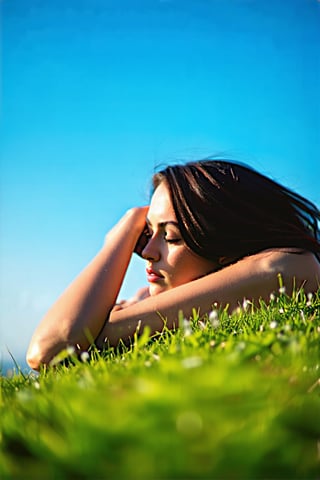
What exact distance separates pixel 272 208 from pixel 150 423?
14.9ft

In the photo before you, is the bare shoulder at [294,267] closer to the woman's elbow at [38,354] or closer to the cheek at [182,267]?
the cheek at [182,267]

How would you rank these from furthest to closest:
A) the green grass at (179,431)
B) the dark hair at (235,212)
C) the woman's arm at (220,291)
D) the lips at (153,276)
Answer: the lips at (153,276) < the dark hair at (235,212) < the woman's arm at (220,291) < the green grass at (179,431)

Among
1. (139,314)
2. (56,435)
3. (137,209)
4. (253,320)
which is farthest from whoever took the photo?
(137,209)

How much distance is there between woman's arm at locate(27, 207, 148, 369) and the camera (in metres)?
4.28

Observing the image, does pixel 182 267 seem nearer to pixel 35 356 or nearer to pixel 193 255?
pixel 193 255

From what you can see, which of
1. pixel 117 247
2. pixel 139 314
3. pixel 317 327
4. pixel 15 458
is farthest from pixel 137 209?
pixel 15 458

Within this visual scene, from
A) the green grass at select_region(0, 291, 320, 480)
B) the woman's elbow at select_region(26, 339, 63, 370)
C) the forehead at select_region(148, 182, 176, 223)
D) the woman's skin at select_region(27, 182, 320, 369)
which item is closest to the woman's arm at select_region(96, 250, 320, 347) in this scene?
the woman's skin at select_region(27, 182, 320, 369)

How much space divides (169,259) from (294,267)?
4.03 ft

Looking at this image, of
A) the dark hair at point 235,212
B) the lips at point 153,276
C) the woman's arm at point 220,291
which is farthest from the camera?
the lips at point 153,276

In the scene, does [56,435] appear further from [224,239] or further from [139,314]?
[224,239]

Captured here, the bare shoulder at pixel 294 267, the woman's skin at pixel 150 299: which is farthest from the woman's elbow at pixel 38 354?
the bare shoulder at pixel 294 267

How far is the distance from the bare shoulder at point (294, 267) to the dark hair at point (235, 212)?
0.30 metres

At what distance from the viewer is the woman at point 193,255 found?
428 centimetres

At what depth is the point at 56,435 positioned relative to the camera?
4.73ft
